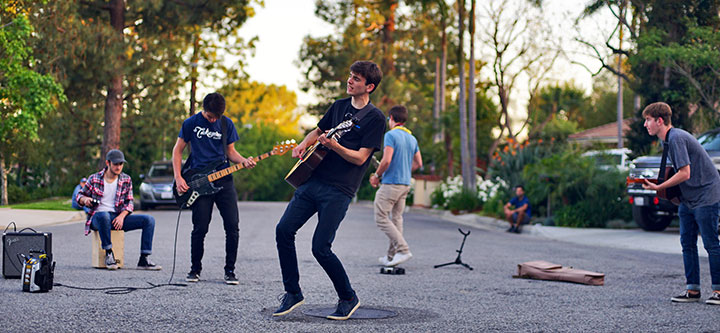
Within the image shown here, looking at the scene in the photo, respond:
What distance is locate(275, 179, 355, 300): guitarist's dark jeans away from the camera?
6820mm

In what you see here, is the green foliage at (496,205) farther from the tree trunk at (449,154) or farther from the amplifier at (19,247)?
the amplifier at (19,247)

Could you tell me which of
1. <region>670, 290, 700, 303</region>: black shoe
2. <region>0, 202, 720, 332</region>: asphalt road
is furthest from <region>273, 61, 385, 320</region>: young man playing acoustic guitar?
<region>670, 290, 700, 303</region>: black shoe

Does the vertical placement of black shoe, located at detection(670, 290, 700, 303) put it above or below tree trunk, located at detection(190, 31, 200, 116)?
below

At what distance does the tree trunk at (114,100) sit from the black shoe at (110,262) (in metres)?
21.7

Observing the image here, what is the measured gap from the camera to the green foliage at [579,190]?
2105cm

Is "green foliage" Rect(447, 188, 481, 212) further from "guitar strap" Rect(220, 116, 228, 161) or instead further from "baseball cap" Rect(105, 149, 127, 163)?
"guitar strap" Rect(220, 116, 228, 161)

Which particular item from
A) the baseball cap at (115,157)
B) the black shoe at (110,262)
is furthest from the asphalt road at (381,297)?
the baseball cap at (115,157)

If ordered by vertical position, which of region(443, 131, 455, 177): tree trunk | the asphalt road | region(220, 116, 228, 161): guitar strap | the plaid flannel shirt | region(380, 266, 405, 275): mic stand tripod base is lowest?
the asphalt road

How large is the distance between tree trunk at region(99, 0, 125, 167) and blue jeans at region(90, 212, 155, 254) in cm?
2143

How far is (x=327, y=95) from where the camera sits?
60281mm

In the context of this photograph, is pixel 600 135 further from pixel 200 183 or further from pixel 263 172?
→ pixel 200 183

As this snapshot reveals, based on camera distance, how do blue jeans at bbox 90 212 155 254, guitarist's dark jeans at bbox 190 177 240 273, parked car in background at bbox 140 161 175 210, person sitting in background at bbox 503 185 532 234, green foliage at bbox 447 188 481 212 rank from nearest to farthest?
guitarist's dark jeans at bbox 190 177 240 273
blue jeans at bbox 90 212 155 254
person sitting in background at bbox 503 185 532 234
parked car in background at bbox 140 161 175 210
green foliage at bbox 447 188 481 212

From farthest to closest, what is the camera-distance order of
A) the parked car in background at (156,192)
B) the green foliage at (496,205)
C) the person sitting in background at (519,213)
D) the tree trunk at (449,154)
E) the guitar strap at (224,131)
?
the tree trunk at (449,154) < the parked car in background at (156,192) < the green foliage at (496,205) < the person sitting in background at (519,213) < the guitar strap at (224,131)

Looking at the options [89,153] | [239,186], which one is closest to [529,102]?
[239,186]
